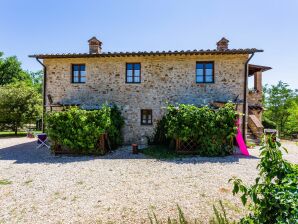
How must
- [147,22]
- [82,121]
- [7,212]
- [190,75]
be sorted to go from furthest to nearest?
[190,75], [147,22], [82,121], [7,212]

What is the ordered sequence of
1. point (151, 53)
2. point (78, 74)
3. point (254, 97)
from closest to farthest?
point (151, 53)
point (78, 74)
point (254, 97)

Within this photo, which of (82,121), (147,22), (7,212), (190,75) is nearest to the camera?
(7,212)

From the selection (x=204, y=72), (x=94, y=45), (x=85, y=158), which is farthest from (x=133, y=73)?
(x=85, y=158)

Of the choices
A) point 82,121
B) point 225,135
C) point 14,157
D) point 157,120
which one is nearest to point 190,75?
point 157,120

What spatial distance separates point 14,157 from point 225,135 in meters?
10.5

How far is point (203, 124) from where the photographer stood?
989 centimetres

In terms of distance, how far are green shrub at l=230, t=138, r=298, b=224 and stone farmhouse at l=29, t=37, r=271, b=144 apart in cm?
998

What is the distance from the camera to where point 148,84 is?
12.9m

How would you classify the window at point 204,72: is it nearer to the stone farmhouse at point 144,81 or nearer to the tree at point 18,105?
the stone farmhouse at point 144,81

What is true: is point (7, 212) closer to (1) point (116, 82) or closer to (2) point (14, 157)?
(2) point (14, 157)

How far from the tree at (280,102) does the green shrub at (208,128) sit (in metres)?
21.2

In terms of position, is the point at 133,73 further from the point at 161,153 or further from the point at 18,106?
the point at 18,106

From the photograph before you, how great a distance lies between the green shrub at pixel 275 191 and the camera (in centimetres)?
202

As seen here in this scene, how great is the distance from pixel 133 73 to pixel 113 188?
867 cm
